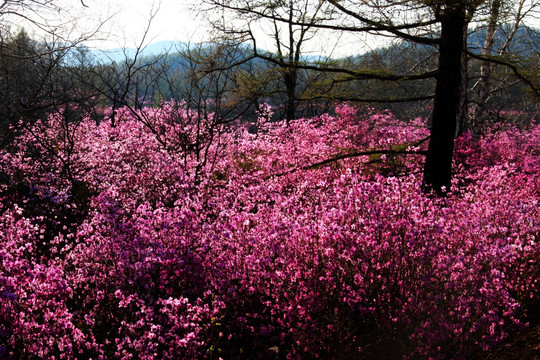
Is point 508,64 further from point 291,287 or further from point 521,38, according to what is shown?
point 521,38

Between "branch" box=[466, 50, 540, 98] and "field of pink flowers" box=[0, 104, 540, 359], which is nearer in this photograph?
"field of pink flowers" box=[0, 104, 540, 359]

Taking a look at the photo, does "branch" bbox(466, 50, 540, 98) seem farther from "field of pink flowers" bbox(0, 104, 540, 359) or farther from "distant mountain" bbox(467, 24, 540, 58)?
"field of pink flowers" bbox(0, 104, 540, 359)

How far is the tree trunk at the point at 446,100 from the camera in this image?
20.0ft

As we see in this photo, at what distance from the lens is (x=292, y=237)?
3785 millimetres

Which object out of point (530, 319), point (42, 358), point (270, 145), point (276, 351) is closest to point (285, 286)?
point (276, 351)

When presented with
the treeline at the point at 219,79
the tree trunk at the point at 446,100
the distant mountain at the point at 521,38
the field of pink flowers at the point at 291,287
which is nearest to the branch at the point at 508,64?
the treeline at the point at 219,79

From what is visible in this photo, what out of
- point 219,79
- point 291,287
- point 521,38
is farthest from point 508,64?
point 219,79

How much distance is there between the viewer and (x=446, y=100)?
248 inches

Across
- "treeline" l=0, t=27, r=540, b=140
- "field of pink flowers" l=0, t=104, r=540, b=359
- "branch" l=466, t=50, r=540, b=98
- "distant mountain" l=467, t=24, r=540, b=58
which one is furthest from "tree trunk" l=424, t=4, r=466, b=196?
"distant mountain" l=467, t=24, r=540, b=58

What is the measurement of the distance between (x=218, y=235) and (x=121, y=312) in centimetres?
115

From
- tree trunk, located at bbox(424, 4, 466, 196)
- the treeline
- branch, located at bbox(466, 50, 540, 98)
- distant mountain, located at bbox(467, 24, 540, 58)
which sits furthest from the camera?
distant mountain, located at bbox(467, 24, 540, 58)

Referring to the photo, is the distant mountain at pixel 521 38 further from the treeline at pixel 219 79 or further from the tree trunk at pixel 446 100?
the tree trunk at pixel 446 100

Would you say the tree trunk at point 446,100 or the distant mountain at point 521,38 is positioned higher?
the distant mountain at point 521,38

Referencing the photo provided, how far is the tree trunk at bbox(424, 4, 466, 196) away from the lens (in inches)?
239
